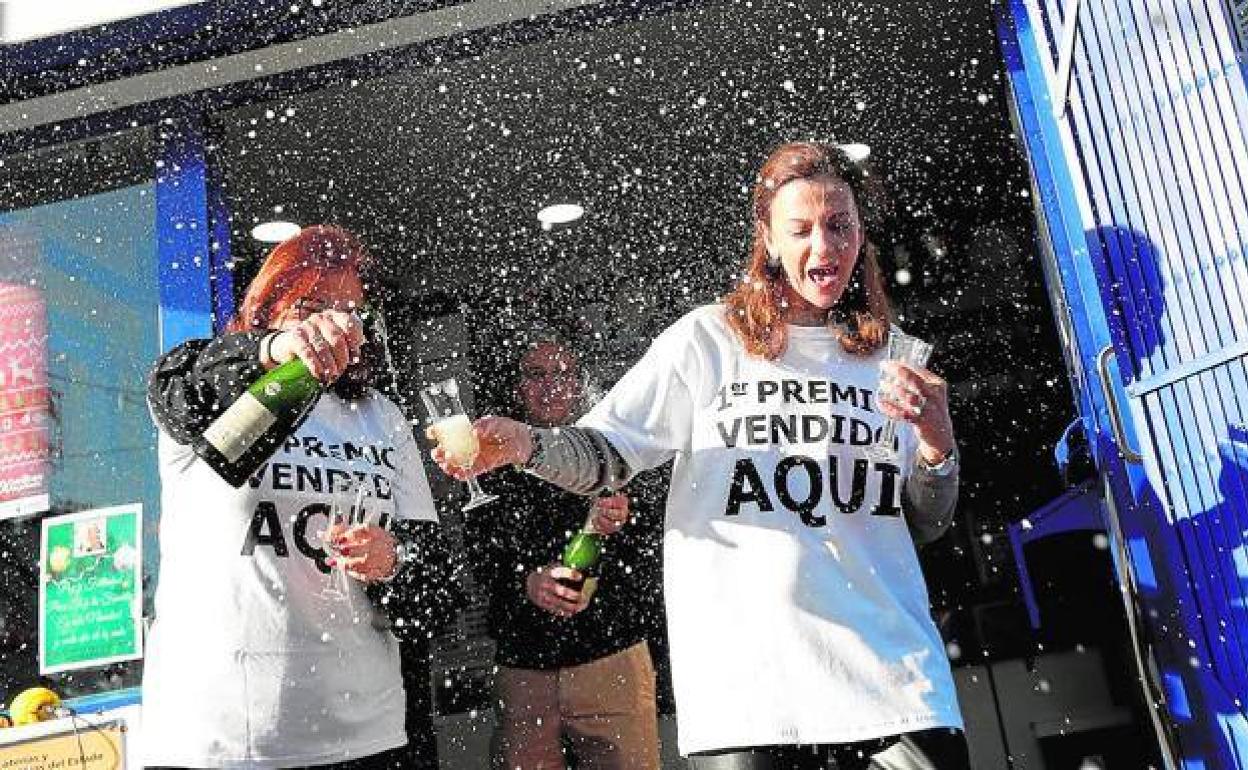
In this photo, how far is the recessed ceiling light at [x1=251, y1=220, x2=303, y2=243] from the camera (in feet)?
20.4

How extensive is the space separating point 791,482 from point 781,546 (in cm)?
13

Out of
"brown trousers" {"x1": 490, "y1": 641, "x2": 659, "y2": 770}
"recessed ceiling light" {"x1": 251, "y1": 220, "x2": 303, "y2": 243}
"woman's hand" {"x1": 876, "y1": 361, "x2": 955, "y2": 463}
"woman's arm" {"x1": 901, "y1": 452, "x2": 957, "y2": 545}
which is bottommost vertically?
"brown trousers" {"x1": 490, "y1": 641, "x2": 659, "y2": 770}

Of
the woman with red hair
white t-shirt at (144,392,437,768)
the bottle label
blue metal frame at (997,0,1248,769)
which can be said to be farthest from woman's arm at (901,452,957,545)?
the bottle label

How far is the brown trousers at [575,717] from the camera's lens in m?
3.70

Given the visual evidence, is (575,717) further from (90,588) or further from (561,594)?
(90,588)

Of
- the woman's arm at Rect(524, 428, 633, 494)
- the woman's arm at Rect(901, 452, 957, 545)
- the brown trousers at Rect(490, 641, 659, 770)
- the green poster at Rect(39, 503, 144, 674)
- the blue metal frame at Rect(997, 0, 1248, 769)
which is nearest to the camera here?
the woman's arm at Rect(524, 428, 633, 494)

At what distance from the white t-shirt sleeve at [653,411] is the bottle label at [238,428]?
1.98 ft

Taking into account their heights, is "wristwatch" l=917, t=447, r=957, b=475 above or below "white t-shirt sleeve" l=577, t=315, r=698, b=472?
below

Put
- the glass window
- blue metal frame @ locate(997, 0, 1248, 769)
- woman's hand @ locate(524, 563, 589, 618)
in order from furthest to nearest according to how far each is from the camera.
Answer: the glass window
woman's hand @ locate(524, 563, 589, 618)
blue metal frame @ locate(997, 0, 1248, 769)

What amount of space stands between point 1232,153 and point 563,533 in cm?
217

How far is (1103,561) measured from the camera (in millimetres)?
4594

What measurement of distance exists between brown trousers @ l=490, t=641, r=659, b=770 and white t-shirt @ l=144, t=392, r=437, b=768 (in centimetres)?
123

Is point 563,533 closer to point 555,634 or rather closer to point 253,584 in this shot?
point 555,634

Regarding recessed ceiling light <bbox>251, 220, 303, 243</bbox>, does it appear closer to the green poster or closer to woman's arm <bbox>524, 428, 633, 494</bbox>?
Result: the green poster
